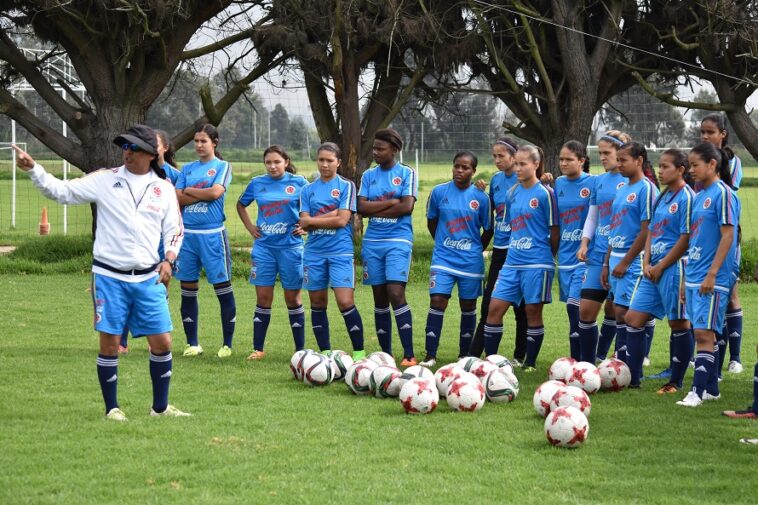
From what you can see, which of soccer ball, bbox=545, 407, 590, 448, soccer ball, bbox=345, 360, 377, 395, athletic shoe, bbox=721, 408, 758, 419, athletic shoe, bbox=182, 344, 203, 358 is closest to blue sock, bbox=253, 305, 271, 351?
athletic shoe, bbox=182, 344, 203, 358

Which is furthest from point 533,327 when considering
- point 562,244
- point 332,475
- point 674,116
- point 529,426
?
point 674,116

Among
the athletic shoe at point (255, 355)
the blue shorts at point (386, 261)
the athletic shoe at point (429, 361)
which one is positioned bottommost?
the athletic shoe at point (255, 355)

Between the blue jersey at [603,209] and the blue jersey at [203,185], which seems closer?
the blue jersey at [603,209]

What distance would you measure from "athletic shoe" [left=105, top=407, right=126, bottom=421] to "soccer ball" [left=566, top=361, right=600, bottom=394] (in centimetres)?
349

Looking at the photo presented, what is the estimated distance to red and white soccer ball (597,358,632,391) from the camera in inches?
336

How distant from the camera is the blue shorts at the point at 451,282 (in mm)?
9766

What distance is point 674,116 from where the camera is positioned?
84.5 feet

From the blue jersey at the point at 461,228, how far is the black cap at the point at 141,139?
3482 mm

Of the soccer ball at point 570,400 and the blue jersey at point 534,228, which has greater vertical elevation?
the blue jersey at point 534,228

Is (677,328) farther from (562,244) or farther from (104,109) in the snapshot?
(104,109)

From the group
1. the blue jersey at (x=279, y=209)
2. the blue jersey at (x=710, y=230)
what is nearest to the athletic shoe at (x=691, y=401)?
the blue jersey at (x=710, y=230)

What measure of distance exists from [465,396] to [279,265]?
10.2 ft

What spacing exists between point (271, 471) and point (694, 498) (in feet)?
7.48

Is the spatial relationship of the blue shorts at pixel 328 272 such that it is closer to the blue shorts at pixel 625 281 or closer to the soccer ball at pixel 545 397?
the blue shorts at pixel 625 281
